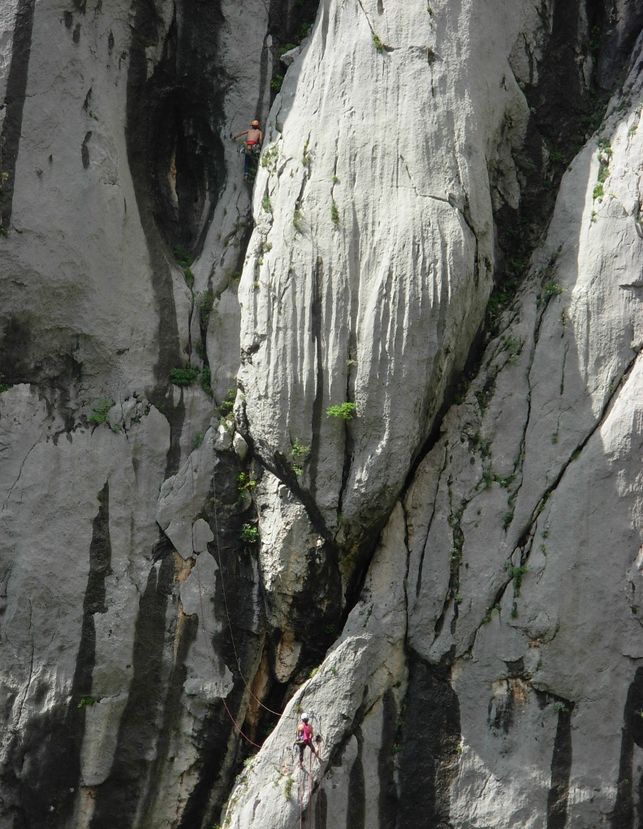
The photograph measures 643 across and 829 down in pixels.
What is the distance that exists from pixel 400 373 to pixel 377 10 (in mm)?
4591

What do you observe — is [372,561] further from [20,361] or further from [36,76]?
[36,76]

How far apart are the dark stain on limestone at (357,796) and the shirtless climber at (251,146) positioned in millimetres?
7232

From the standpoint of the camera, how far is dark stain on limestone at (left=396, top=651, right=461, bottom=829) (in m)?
11.8

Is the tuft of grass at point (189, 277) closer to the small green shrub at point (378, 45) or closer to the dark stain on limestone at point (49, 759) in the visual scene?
the small green shrub at point (378, 45)

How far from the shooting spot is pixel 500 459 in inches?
492

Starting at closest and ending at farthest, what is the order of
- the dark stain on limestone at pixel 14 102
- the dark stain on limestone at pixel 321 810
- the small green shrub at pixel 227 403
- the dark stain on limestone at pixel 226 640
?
the dark stain on limestone at pixel 321 810, the dark stain on limestone at pixel 226 640, the dark stain on limestone at pixel 14 102, the small green shrub at pixel 227 403

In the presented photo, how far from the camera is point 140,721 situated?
12445mm

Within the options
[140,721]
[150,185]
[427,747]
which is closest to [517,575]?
[427,747]

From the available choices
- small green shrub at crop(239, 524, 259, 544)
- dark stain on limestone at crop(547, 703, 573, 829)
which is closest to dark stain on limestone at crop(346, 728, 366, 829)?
dark stain on limestone at crop(547, 703, 573, 829)

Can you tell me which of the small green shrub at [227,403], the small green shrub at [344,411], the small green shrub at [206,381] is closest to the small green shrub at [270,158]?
the small green shrub at [206,381]

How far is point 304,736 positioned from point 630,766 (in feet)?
11.5

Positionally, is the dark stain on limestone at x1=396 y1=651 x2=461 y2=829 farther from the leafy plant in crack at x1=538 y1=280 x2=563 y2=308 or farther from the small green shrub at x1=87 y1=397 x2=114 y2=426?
the small green shrub at x1=87 y1=397 x2=114 y2=426

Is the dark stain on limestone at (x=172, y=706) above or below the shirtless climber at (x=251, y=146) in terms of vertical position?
below

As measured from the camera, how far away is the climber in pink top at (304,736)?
1156 centimetres
